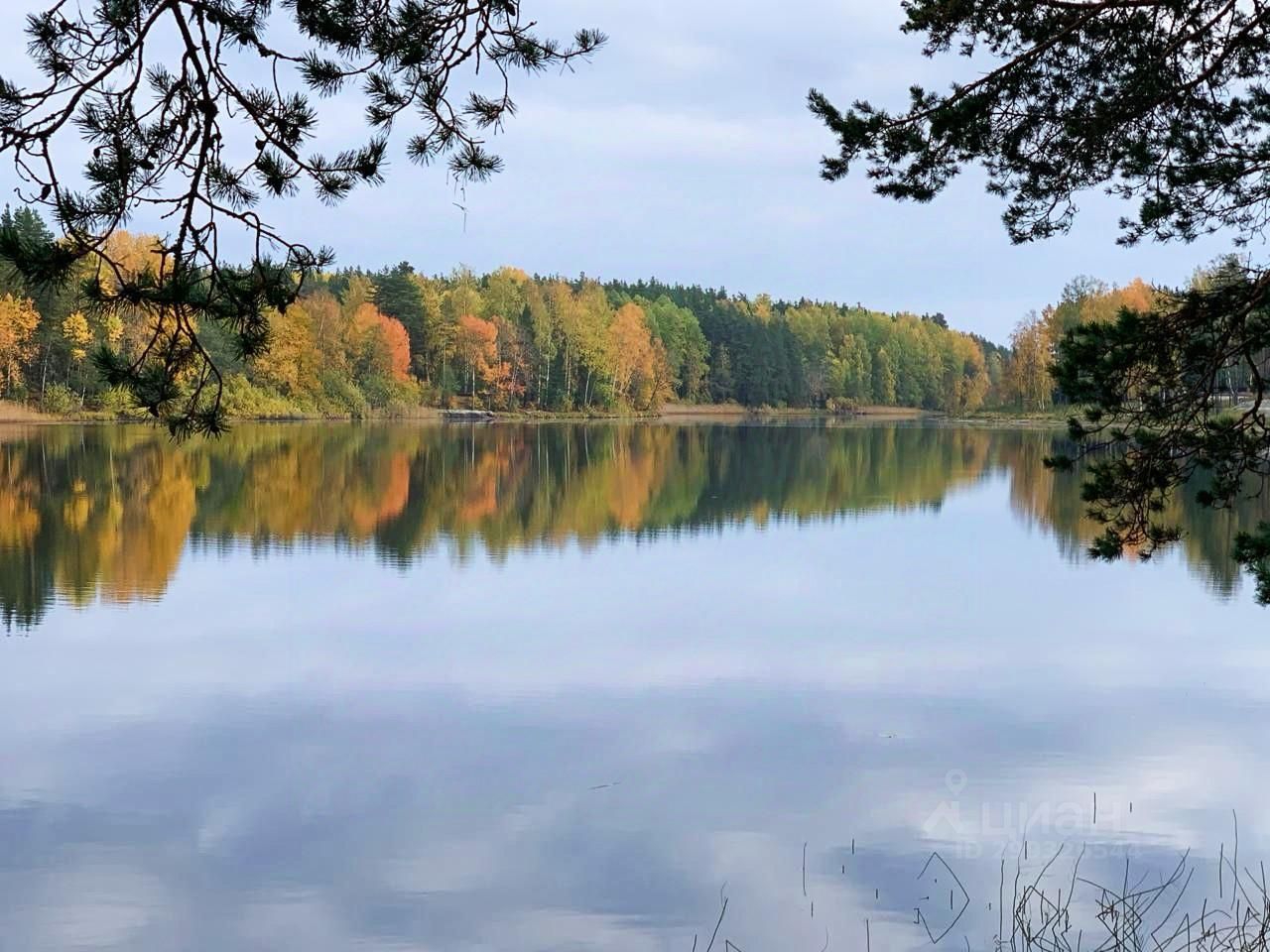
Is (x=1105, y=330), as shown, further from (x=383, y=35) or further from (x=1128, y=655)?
(x=1128, y=655)

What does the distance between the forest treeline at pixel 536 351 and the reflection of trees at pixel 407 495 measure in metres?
6.46

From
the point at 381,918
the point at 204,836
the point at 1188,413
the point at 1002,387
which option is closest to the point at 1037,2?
the point at 1188,413

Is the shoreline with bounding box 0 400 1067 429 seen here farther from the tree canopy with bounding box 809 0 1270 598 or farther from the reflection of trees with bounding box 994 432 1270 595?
the tree canopy with bounding box 809 0 1270 598

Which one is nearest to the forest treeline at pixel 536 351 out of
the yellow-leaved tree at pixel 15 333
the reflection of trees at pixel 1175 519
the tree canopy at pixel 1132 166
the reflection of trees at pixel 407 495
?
the yellow-leaved tree at pixel 15 333

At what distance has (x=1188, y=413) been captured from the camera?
23.4ft

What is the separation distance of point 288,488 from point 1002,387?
76.5 metres

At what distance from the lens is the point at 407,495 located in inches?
1074

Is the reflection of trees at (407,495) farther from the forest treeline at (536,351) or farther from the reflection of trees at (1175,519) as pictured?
the forest treeline at (536,351)

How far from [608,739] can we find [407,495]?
730 inches

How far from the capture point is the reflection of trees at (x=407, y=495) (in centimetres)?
1861

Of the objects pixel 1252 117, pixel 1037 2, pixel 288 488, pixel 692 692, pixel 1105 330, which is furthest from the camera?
pixel 288 488

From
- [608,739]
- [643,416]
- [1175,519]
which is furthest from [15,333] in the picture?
[608,739]

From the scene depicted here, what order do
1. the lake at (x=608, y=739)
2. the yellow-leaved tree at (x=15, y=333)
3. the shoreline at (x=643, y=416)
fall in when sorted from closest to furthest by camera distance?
the lake at (x=608, y=739)
the yellow-leaved tree at (x=15, y=333)
the shoreline at (x=643, y=416)

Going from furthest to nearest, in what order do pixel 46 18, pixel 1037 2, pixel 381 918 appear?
pixel 1037 2 → pixel 381 918 → pixel 46 18
